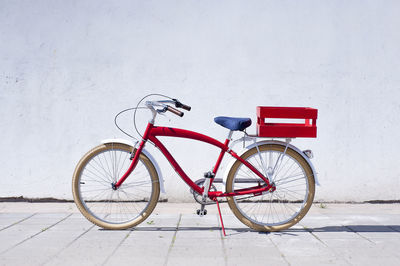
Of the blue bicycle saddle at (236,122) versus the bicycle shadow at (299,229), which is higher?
the blue bicycle saddle at (236,122)

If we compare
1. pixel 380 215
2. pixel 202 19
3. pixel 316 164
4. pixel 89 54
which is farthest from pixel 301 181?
pixel 89 54

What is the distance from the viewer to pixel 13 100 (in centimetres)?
586

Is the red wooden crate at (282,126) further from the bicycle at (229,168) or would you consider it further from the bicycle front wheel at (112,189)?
the bicycle front wheel at (112,189)

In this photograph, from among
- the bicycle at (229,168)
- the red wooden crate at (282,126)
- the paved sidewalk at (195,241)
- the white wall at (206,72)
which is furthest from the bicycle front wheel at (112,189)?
the red wooden crate at (282,126)

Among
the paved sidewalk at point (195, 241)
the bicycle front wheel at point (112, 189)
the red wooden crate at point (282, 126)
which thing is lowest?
the paved sidewalk at point (195, 241)

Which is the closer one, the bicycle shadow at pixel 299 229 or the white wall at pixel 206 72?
the bicycle shadow at pixel 299 229

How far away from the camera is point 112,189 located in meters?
4.55

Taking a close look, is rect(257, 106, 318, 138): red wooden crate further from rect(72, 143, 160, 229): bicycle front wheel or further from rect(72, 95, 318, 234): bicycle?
rect(72, 143, 160, 229): bicycle front wheel

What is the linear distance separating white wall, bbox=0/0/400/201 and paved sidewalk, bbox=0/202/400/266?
83 cm

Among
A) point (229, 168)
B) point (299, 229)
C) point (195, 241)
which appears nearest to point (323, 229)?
point (299, 229)

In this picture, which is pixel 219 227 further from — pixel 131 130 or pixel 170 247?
pixel 131 130

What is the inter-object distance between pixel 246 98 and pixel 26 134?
2.83 meters

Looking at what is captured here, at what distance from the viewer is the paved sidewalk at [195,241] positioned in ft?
11.9

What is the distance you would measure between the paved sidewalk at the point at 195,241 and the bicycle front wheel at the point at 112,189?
188mm
